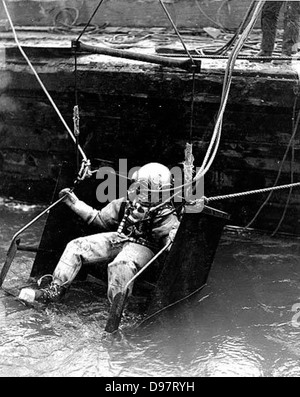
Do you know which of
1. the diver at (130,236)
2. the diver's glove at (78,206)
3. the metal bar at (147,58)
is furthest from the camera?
the diver's glove at (78,206)

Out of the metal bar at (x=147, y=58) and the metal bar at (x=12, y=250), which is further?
the metal bar at (x=12, y=250)

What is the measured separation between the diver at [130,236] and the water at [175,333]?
26 centimetres

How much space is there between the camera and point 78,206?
237 inches

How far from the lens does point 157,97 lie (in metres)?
7.35

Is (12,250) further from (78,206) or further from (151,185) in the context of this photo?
(151,185)

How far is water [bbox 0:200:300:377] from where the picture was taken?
191 inches

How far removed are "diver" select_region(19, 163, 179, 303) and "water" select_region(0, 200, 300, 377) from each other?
258 mm

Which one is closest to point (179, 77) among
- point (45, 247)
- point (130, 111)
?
point (130, 111)

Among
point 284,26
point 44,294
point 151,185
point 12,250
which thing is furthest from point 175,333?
point 284,26

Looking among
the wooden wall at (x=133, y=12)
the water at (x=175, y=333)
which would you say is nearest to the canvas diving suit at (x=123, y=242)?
the water at (x=175, y=333)

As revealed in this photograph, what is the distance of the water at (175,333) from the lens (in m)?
4.86

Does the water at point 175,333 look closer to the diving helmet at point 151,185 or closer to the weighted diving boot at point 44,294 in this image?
the weighted diving boot at point 44,294
